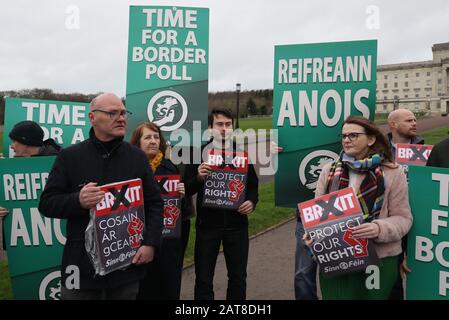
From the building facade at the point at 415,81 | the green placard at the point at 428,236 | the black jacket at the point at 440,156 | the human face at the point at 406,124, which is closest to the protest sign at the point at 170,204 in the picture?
the green placard at the point at 428,236

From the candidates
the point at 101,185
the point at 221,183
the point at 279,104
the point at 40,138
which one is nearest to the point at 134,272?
the point at 101,185

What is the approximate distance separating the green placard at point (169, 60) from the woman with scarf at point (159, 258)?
0.82m

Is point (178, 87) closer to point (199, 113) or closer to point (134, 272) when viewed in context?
point (199, 113)

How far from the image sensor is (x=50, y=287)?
3.68 metres

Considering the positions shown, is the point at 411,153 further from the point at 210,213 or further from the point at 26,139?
the point at 26,139

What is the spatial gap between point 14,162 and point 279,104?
2560 mm

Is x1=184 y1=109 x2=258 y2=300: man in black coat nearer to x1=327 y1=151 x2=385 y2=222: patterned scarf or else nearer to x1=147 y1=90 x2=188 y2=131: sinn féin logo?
x1=147 y1=90 x2=188 y2=131: sinn féin logo

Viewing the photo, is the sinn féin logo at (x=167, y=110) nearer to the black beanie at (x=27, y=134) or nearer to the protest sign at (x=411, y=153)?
the black beanie at (x=27, y=134)

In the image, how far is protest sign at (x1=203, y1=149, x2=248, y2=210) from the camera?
3682 mm

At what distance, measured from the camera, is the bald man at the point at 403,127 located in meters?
4.46

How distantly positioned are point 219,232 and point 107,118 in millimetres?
1643

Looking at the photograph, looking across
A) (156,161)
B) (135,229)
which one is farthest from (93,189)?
(156,161)

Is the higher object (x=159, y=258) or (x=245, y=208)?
(x=245, y=208)

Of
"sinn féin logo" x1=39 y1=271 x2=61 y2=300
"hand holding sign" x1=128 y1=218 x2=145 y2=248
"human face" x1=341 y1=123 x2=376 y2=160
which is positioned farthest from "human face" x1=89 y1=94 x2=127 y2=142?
"sinn féin logo" x1=39 y1=271 x2=61 y2=300
